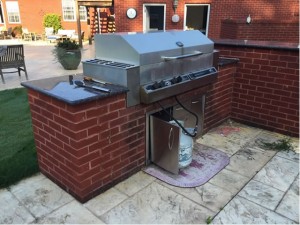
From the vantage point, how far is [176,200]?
264 centimetres

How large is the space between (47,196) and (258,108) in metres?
3.23

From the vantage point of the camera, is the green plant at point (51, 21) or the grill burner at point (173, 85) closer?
the grill burner at point (173, 85)

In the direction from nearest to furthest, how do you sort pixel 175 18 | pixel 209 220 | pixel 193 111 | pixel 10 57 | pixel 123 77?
pixel 209 220, pixel 123 77, pixel 193 111, pixel 10 57, pixel 175 18

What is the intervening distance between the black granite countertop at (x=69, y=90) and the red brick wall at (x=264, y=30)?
23.9ft

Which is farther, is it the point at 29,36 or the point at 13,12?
the point at 13,12

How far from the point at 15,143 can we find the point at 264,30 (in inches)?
314

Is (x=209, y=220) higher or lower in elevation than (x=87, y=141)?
lower

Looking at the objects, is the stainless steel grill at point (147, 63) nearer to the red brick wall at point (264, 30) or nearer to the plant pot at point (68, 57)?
the red brick wall at point (264, 30)

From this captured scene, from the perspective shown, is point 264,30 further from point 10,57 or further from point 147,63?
point 10,57

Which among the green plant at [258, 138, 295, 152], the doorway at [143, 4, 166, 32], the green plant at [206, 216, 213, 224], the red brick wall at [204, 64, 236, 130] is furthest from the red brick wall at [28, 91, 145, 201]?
the doorway at [143, 4, 166, 32]

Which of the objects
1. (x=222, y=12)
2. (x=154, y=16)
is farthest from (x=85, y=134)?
(x=154, y=16)

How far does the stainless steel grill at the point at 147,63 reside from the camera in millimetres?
2649

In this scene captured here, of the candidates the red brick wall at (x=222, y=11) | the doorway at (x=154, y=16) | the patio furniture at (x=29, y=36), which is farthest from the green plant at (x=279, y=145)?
the patio furniture at (x=29, y=36)

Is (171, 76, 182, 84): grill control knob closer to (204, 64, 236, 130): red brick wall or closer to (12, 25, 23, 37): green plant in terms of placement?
(204, 64, 236, 130): red brick wall
